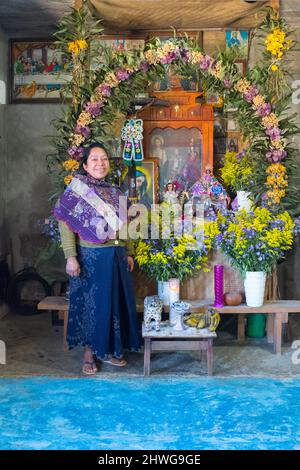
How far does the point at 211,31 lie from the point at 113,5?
4.61 ft

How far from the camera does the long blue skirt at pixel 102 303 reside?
4.38 meters

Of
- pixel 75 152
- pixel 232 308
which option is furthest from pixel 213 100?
pixel 232 308

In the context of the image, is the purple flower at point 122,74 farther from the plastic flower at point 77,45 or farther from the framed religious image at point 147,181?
the framed religious image at point 147,181

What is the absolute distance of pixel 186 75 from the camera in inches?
207

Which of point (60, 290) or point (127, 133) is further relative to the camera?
point (60, 290)

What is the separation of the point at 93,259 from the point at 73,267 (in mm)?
165

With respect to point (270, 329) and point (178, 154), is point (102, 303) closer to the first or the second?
point (270, 329)

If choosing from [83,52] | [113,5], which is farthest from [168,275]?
[113,5]

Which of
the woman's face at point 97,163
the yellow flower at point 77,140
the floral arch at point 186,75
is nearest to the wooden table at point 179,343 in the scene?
the woman's face at point 97,163

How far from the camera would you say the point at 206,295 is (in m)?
5.27

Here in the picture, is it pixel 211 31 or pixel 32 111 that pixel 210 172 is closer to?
pixel 211 31

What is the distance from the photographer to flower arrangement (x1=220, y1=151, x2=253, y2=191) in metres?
5.50
